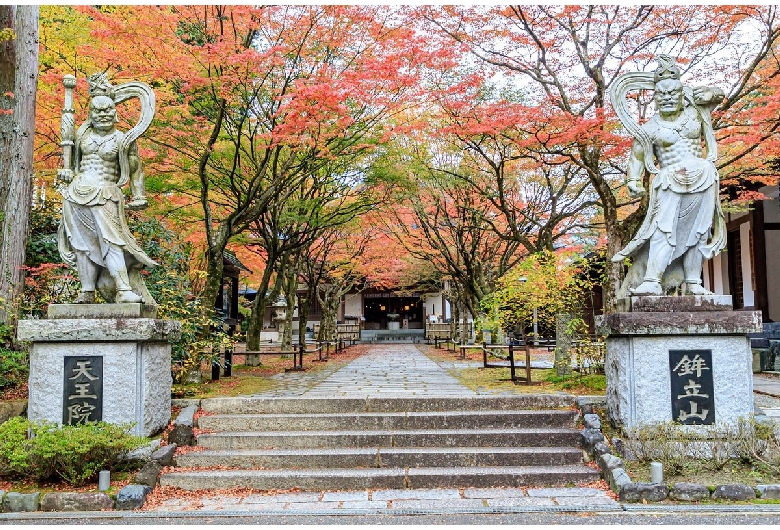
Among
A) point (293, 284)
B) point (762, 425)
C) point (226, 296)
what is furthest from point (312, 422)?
point (226, 296)

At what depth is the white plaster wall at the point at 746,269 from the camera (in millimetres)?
17984

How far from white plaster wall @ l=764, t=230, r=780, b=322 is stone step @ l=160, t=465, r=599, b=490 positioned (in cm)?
1434

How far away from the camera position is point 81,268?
7.57 metres

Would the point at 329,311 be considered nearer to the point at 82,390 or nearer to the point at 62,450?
the point at 82,390

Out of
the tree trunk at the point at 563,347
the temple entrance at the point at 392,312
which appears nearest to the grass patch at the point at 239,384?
the tree trunk at the point at 563,347

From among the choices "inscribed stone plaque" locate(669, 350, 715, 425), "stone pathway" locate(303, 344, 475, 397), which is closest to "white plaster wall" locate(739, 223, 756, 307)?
"stone pathway" locate(303, 344, 475, 397)

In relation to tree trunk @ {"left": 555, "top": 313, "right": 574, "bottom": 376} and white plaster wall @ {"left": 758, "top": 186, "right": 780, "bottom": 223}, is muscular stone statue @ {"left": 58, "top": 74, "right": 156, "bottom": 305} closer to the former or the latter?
tree trunk @ {"left": 555, "top": 313, "right": 574, "bottom": 376}

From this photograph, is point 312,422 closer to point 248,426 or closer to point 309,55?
point 248,426

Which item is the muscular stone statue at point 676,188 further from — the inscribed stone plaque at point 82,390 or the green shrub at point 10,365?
the green shrub at point 10,365

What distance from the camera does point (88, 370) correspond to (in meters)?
7.30

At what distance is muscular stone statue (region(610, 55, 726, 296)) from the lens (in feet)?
23.7

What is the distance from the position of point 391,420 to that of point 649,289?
3.75 m

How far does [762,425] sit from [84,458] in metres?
7.94

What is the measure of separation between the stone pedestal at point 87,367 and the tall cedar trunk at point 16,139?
332 cm
